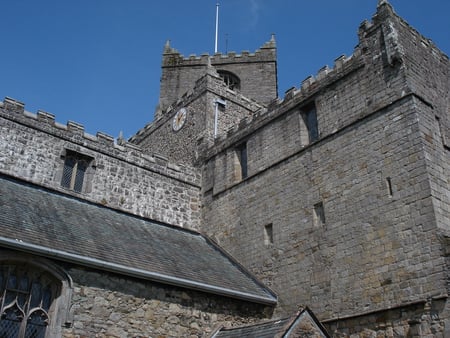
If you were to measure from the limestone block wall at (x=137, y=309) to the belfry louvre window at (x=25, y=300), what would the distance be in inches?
20.7

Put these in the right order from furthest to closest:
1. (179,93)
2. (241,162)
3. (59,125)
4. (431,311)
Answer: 1. (179,93)
2. (241,162)
3. (59,125)
4. (431,311)

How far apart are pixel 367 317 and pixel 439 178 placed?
3.59 metres

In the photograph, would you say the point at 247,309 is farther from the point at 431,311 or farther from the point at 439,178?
the point at 439,178

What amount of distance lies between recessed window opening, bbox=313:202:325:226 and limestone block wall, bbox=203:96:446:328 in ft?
0.09

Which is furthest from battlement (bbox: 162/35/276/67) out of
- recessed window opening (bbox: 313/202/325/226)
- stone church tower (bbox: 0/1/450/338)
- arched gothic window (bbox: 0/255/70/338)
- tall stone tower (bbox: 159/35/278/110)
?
arched gothic window (bbox: 0/255/70/338)

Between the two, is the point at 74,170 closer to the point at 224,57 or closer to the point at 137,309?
the point at 137,309

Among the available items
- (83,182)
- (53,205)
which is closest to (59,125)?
(83,182)

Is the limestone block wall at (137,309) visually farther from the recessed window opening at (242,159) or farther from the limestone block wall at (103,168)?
the recessed window opening at (242,159)

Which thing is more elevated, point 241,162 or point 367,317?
point 241,162

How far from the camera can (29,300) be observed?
33.8ft

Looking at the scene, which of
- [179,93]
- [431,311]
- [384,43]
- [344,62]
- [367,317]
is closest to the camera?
[431,311]

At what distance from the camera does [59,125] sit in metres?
15.4

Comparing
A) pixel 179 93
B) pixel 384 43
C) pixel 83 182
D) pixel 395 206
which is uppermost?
pixel 179 93

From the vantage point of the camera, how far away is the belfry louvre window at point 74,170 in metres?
15.2
